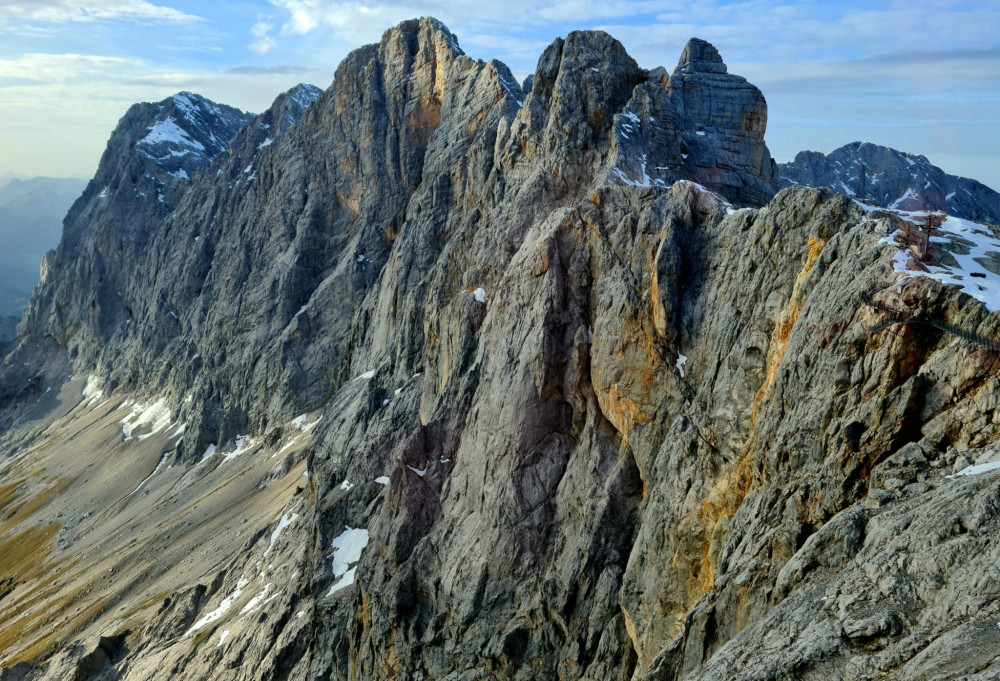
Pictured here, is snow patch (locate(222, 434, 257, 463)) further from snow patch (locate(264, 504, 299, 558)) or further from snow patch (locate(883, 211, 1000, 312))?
snow patch (locate(883, 211, 1000, 312))

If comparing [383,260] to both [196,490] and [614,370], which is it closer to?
[196,490]

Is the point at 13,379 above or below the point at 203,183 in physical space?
below

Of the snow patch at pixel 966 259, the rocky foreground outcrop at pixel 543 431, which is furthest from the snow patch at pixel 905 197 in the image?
the snow patch at pixel 966 259

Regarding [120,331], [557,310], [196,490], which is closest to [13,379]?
[120,331]

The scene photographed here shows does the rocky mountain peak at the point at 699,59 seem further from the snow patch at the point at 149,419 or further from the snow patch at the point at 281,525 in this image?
the snow patch at the point at 149,419

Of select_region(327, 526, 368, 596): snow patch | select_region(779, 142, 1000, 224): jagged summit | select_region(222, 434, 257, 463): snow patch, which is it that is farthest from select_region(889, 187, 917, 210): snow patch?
select_region(327, 526, 368, 596): snow patch

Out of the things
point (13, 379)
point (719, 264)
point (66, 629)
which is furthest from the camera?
point (13, 379)
